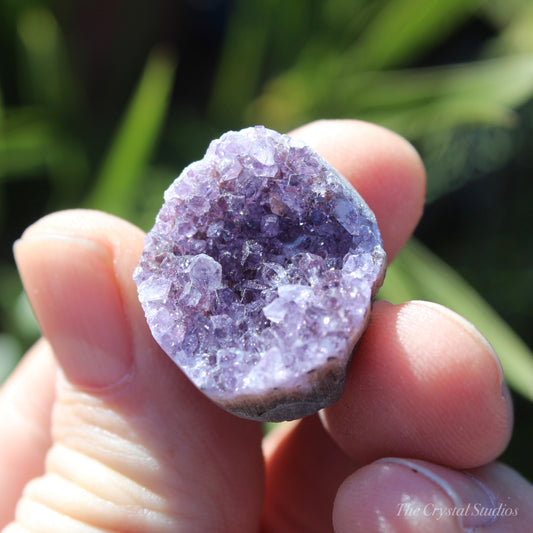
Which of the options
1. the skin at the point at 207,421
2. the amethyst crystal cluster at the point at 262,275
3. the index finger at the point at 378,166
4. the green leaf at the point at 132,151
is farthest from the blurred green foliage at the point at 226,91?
the amethyst crystal cluster at the point at 262,275

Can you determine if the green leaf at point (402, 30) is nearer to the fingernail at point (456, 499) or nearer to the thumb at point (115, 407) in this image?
the thumb at point (115, 407)

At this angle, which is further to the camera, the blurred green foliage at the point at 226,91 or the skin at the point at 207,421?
the blurred green foliage at the point at 226,91

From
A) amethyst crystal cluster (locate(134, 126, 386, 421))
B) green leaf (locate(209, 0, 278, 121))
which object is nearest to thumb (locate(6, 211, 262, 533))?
amethyst crystal cluster (locate(134, 126, 386, 421))

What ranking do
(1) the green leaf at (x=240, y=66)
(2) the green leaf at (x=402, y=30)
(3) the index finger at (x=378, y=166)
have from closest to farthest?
(3) the index finger at (x=378, y=166) < (2) the green leaf at (x=402, y=30) < (1) the green leaf at (x=240, y=66)

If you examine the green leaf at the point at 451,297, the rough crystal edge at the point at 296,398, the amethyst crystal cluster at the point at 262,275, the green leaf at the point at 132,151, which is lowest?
the green leaf at the point at 451,297

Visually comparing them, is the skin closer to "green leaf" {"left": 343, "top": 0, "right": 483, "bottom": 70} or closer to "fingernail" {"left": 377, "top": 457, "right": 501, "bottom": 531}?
"fingernail" {"left": 377, "top": 457, "right": 501, "bottom": 531}

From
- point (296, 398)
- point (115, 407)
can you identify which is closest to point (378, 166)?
point (296, 398)

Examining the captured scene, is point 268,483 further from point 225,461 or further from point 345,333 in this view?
point 345,333
